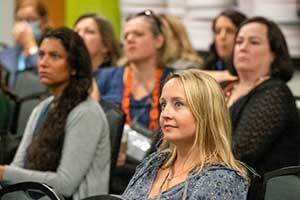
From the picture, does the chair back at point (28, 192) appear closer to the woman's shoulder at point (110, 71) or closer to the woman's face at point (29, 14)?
the woman's shoulder at point (110, 71)

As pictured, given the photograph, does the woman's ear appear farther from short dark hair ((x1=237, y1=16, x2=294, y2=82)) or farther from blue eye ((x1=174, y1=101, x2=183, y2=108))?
blue eye ((x1=174, y1=101, x2=183, y2=108))

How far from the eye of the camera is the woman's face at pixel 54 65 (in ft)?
11.8

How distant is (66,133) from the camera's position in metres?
3.40

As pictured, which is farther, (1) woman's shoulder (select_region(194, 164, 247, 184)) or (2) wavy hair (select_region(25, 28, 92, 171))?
(2) wavy hair (select_region(25, 28, 92, 171))

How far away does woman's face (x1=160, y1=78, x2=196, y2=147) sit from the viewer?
2.50m

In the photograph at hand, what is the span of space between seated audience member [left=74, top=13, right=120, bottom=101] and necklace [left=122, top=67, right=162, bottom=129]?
0.35 metres

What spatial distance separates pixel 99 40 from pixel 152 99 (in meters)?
0.69

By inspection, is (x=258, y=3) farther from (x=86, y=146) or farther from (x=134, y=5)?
(x=86, y=146)

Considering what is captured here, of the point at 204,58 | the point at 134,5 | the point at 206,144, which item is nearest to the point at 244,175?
the point at 206,144

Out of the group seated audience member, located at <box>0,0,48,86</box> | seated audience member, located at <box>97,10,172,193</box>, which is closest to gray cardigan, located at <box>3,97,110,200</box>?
seated audience member, located at <box>97,10,172,193</box>

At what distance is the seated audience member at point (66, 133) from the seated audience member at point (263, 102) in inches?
24.5

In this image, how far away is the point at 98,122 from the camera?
3414mm

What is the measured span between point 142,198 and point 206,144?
0.91 feet

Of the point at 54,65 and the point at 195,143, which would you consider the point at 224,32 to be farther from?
the point at 195,143
